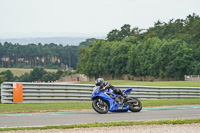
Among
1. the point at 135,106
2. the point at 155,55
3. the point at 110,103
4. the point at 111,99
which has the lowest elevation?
the point at 135,106

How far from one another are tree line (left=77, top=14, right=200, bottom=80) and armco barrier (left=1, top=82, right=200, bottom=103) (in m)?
61.3

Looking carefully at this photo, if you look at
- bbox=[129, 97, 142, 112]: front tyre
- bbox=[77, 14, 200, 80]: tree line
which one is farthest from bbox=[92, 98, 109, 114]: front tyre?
bbox=[77, 14, 200, 80]: tree line

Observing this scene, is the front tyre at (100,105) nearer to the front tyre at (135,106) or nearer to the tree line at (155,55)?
the front tyre at (135,106)

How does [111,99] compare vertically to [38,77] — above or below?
above

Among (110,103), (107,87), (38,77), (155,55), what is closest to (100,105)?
(110,103)

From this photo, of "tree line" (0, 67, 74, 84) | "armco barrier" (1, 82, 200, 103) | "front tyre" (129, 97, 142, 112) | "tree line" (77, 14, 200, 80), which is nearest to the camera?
"front tyre" (129, 97, 142, 112)

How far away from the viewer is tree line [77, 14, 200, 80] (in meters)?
92.7

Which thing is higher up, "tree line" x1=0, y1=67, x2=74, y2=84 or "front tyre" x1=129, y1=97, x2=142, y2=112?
"front tyre" x1=129, y1=97, x2=142, y2=112

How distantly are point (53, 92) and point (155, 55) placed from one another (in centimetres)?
7809

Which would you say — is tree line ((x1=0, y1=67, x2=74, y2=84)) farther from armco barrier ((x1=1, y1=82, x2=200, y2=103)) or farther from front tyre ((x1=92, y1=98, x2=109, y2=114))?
front tyre ((x1=92, y1=98, x2=109, y2=114))

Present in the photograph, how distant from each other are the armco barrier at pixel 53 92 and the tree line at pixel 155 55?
61.3m

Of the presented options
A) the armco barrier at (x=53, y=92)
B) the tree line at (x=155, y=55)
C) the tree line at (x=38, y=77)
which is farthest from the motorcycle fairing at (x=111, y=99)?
the tree line at (x=38, y=77)

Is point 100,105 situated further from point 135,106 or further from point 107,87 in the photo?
point 135,106

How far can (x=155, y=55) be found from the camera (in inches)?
3944
